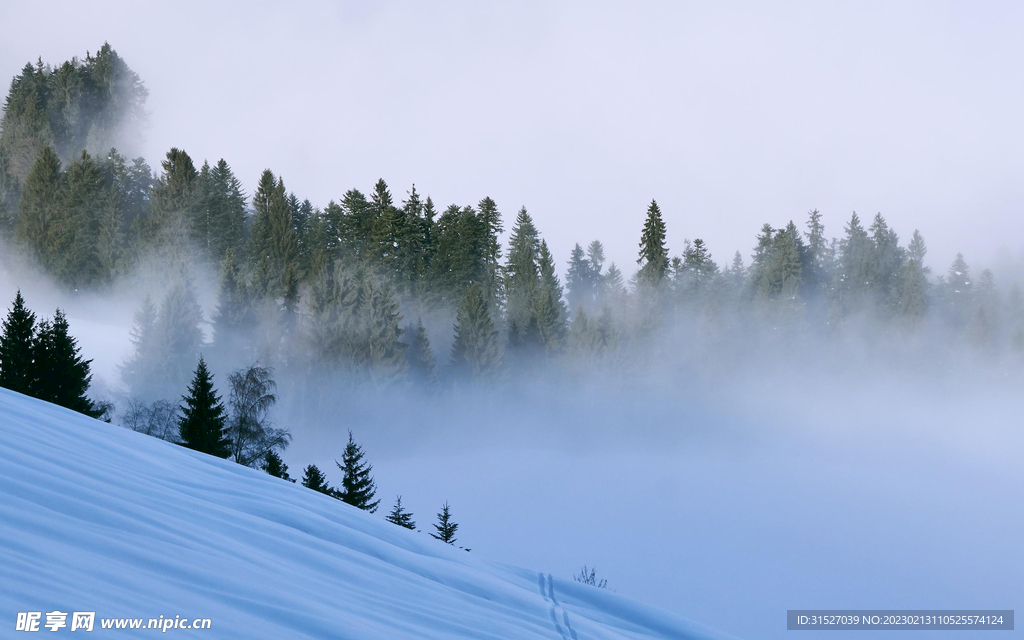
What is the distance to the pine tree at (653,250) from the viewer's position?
84.2 metres

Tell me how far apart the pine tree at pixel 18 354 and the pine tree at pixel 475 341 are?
42.2 meters

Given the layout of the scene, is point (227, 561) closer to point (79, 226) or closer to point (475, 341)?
point (475, 341)

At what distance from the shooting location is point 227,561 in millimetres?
4762

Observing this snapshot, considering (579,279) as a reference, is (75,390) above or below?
below

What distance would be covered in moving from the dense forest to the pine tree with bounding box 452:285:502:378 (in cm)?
18

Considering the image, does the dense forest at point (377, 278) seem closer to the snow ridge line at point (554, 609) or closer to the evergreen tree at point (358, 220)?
the evergreen tree at point (358, 220)

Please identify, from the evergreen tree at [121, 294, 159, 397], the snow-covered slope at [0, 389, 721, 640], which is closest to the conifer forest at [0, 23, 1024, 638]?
the evergreen tree at [121, 294, 159, 397]

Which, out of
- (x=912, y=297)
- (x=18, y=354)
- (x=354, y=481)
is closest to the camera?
(x=18, y=354)

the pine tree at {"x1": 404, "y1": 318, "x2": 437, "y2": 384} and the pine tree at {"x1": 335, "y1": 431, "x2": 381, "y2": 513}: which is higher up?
the pine tree at {"x1": 404, "y1": 318, "x2": 437, "y2": 384}

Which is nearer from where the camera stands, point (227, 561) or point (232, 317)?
point (227, 561)

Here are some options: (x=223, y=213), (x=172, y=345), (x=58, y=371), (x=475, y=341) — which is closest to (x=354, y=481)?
(x=58, y=371)

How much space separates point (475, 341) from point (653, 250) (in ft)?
82.4

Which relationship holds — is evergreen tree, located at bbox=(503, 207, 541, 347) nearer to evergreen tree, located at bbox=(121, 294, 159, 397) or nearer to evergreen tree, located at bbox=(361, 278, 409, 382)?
evergreen tree, located at bbox=(361, 278, 409, 382)

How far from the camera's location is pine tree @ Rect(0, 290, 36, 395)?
29.1 metres
